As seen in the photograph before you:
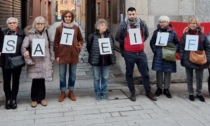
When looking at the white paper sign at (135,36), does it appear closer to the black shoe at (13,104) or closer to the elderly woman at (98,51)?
the elderly woman at (98,51)

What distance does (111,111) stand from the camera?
226 inches

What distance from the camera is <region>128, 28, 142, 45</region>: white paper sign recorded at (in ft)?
20.4

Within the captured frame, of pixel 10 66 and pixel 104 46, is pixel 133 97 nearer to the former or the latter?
pixel 104 46

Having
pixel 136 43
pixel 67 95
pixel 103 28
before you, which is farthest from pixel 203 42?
pixel 67 95

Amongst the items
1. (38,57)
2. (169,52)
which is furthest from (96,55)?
(169,52)

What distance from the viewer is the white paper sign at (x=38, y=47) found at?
19.1 feet

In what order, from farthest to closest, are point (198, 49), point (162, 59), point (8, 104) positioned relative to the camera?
point (162, 59) < point (198, 49) < point (8, 104)

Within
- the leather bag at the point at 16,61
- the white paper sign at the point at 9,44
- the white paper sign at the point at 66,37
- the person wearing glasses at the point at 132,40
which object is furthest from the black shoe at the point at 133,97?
the white paper sign at the point at 9,44

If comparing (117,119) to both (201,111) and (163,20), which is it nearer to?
(201,111)

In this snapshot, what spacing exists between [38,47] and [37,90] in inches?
36.0

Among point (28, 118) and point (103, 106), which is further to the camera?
point (103, 106)

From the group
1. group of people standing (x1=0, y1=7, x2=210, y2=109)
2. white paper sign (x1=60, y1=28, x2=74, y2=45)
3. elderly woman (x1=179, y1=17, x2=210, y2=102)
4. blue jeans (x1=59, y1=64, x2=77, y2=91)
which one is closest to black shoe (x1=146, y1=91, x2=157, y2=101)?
group of people standing (x1=0, y1=7, x2=210, y2=109)

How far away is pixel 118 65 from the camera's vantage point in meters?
9.61

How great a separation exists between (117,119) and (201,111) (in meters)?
1.63
